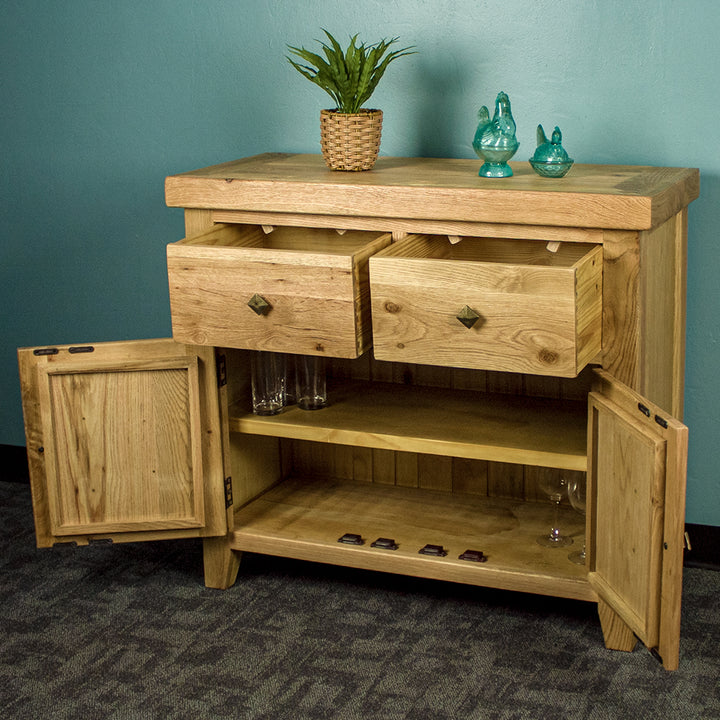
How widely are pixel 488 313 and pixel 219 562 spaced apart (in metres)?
0.98

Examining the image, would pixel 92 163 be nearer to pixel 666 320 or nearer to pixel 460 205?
pixel 460 205

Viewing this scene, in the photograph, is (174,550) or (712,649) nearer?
(712,649)

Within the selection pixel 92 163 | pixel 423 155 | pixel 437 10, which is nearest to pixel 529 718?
pixel 423 155

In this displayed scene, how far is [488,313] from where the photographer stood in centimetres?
192

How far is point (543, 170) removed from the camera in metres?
2.15

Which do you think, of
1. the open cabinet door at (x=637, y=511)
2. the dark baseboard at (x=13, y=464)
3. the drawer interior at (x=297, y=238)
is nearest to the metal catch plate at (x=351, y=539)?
the open cabinet door at (x=637, y=511)

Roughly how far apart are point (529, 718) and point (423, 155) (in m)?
1.34

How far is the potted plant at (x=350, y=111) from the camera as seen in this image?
2.27 m

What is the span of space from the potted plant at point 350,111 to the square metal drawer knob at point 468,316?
0.54 metres

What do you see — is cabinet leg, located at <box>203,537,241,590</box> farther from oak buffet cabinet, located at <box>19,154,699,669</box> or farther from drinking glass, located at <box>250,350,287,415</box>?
drinking glass, located at <box>250,350,287,415</box>

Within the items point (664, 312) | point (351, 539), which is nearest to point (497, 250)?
point (664, 312)

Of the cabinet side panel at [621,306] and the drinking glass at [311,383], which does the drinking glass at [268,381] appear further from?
the cabinet side panel at [621,306]

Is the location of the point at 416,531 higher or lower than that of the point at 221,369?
lower

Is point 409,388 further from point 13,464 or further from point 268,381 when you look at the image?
point 13,464
